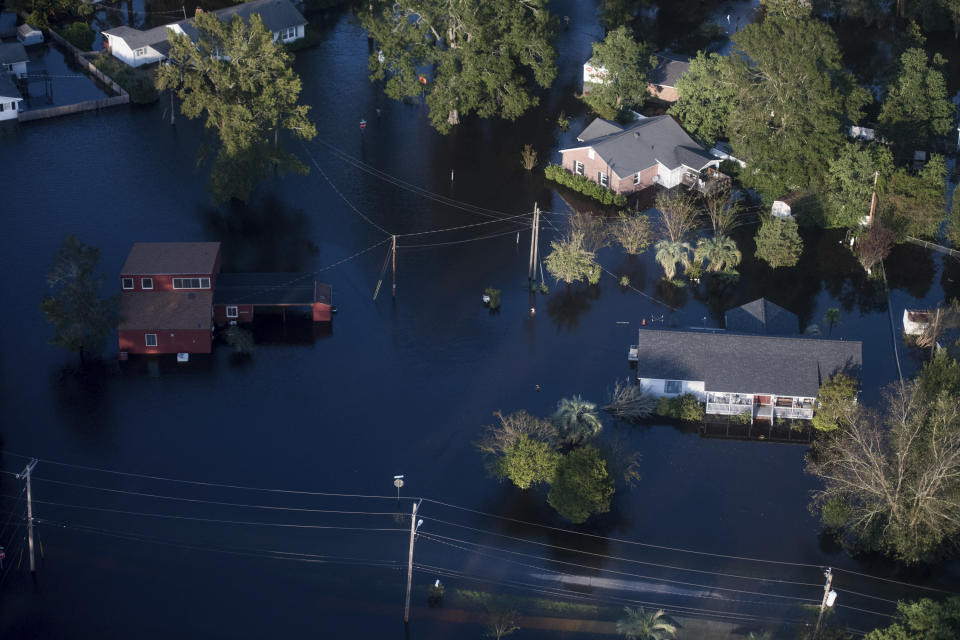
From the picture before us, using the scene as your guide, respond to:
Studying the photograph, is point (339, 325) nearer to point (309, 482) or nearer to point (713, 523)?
point (309, 482)

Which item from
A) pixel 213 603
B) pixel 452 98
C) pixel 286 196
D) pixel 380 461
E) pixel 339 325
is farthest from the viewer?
pixel 452 98

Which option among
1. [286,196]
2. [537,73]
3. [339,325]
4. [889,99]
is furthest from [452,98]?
[889,99]

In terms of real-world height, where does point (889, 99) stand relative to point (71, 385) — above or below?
above

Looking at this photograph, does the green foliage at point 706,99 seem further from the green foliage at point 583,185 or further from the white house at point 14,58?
the white house at point 14,58

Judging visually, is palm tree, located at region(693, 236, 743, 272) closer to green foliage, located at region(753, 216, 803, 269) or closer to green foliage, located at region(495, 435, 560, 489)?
green foliage, located at region(753, 216, 803, 269)

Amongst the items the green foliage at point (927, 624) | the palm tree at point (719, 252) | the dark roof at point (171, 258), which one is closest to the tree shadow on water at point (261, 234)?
the dark roof at point (171, 258)

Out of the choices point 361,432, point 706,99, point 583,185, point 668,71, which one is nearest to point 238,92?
point 583,185

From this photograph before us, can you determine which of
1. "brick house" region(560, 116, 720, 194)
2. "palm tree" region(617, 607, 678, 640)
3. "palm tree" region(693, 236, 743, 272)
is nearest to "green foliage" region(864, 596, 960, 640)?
"palm tree" region(617, 607, 678, 640)
